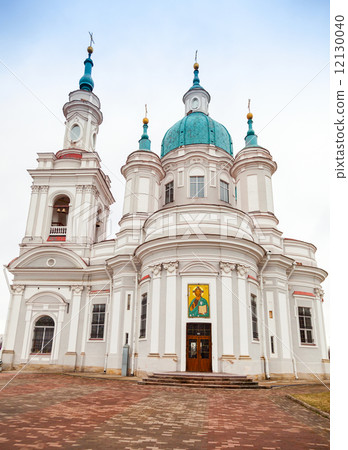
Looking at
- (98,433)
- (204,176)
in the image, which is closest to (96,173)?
(204,176)

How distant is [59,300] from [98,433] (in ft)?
61.6

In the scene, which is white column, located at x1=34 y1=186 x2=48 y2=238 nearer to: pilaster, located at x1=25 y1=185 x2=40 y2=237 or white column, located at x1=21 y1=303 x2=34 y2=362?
pilaster, located at x1=25 y1=185 x2=40 y2=237

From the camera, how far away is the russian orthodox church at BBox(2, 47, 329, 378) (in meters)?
17.8

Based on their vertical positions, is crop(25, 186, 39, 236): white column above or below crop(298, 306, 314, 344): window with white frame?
above

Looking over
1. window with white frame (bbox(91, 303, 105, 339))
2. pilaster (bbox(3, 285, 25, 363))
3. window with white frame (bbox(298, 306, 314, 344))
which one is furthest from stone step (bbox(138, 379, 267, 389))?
pilaster (bbox(3, 285, 25, 363))

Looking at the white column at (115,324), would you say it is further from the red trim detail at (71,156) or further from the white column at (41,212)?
the red trim detail at (71,156)

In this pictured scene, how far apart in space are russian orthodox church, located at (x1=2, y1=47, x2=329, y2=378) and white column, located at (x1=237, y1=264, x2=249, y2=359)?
6cm

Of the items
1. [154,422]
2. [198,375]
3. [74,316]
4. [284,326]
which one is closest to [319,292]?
[284,326]

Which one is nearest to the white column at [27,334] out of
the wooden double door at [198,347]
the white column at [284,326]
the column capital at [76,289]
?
the column capital at [76,289]

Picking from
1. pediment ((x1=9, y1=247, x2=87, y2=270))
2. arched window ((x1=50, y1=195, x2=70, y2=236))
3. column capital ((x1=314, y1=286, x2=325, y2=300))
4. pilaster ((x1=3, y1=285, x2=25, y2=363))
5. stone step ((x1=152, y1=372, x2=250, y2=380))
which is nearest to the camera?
stone step ((x1=152, y1=372, x2=250, y2=380))

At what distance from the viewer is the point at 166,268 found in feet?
61.0

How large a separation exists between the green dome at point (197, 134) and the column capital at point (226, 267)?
41.9ft

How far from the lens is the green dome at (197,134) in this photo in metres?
28.2

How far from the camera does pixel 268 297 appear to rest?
21297mm
